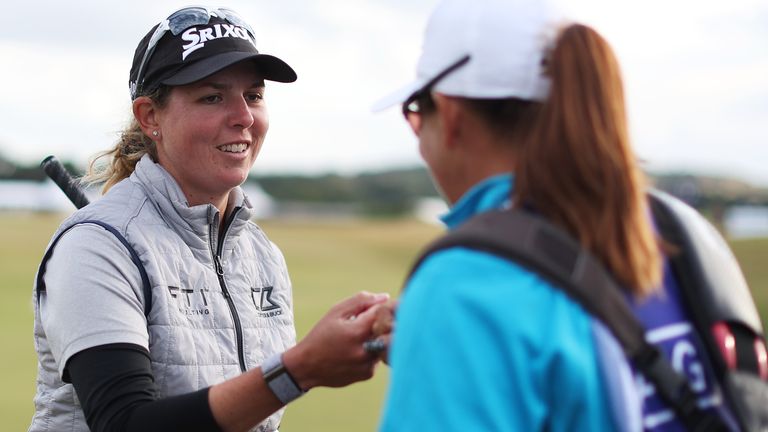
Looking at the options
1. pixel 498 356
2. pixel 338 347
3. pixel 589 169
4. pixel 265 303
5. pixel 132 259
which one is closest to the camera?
pixel 498 356

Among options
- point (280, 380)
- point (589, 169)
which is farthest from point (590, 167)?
point (280, 380)

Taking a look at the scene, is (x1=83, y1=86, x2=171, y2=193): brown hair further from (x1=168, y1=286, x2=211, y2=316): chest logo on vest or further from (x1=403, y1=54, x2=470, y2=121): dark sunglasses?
(x1=403, y1=54, x2=470, y2=121): dark sunglasses

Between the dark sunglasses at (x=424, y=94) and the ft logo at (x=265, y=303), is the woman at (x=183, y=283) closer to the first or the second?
the ft logo at (x=265, y=303)

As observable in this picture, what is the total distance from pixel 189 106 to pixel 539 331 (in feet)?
5.85

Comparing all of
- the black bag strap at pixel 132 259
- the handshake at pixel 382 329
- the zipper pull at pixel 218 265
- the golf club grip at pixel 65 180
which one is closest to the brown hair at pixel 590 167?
the handshake at pixel 382 329

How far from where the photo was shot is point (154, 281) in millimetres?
2543

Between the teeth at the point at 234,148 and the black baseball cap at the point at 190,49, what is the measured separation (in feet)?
0.87

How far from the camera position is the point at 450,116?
1.63 m

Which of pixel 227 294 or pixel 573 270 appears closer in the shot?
pixel 573 270

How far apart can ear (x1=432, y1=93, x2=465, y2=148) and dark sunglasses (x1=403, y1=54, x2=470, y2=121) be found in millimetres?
22

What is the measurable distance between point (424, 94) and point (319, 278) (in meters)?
20.0

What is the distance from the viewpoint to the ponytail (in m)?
1.47

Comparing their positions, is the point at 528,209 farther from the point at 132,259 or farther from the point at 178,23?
the point at 178,23

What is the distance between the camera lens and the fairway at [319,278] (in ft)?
27.8
